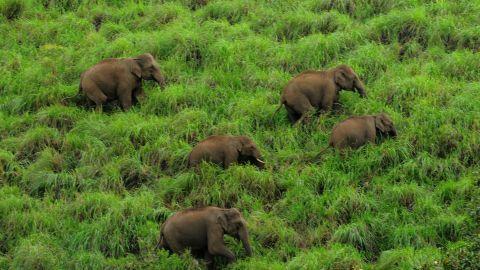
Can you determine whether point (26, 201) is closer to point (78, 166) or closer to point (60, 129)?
point (78, 166)

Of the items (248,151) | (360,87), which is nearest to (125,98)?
(248,151)

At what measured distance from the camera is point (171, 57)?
48.8 ft

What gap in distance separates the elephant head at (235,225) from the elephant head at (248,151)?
5.54ft

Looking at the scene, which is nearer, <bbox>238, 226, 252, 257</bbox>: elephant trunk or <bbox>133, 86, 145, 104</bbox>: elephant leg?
<bbox>238, 226, 252, 257</bbox>: elephant trunk

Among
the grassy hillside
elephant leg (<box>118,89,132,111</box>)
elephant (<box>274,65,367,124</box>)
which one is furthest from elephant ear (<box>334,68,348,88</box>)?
elephant leg (<box>118,89,132,111</box>)

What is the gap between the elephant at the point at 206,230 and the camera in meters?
10.4

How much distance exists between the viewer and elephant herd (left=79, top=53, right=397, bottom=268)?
413 inches

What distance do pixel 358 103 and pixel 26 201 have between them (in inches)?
186

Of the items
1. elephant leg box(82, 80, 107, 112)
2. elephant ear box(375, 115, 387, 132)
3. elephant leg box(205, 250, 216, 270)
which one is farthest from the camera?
elephant leg box(82, 80, 107, 112)

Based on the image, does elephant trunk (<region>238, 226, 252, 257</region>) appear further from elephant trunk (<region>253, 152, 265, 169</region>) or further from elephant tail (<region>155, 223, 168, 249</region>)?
elephant trunk (<region>253, 152, 265, 169</region>)

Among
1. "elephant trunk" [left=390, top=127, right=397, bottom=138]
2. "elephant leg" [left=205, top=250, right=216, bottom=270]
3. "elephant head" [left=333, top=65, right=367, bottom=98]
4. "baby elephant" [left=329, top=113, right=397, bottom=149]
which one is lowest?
"elephant leg" [left=205, top=250, right=216, bottom=270]

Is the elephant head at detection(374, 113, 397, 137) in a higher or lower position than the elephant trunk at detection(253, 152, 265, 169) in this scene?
higher

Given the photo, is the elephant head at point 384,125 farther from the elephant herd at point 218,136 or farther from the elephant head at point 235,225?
the elephant head at point 235,225

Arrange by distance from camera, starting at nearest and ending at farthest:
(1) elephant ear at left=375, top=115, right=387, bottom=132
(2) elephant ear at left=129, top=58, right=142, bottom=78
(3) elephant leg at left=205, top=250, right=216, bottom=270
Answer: (3) elephant leg at left=205, top=250, right=216, bottom=270 < (1) elephant ear at left=375, top=115, right=387, bottom=132 < (2) elephant ear at left=129, top=58, right=142, bottom=78
